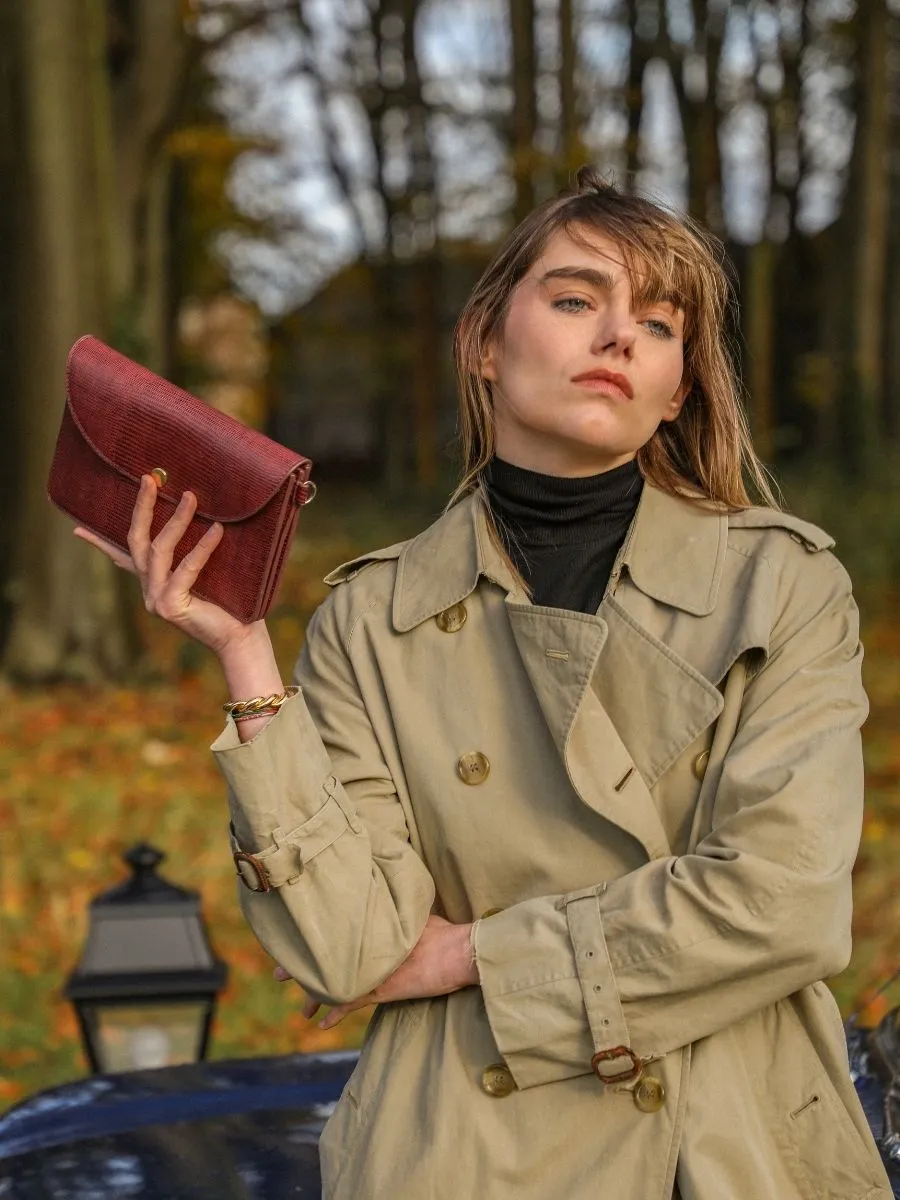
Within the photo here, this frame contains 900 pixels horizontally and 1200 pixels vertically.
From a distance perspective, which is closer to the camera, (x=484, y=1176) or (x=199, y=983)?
(x=484, y=1176)

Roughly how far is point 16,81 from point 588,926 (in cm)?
889

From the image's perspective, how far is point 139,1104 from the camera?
9.82ft

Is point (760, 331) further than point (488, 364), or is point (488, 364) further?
point (760, 331)

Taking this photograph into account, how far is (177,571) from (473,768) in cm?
49

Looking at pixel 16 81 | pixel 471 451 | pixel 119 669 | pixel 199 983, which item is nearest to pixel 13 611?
pixel 119 669

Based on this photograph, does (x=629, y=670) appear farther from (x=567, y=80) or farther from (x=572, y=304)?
(x=567, y=80)

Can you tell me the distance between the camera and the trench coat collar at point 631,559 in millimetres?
2262

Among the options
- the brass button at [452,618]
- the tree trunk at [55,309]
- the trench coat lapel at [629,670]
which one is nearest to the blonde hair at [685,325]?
the trench coat lapel at [629,670]

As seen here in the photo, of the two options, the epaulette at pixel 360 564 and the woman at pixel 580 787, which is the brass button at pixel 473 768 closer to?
the woman at pixel 580 787

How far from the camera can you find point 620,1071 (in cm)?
206

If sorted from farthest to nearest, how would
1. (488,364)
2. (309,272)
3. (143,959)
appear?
1. (309,272)
2. (143,959)
3. (488,364)

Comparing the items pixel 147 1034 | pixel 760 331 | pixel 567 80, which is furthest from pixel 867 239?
pixel 147 1034

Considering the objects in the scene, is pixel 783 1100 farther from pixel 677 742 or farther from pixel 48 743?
pixel 48 743

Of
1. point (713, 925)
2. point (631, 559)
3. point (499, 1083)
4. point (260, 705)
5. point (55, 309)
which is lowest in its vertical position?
point (55, 309)
